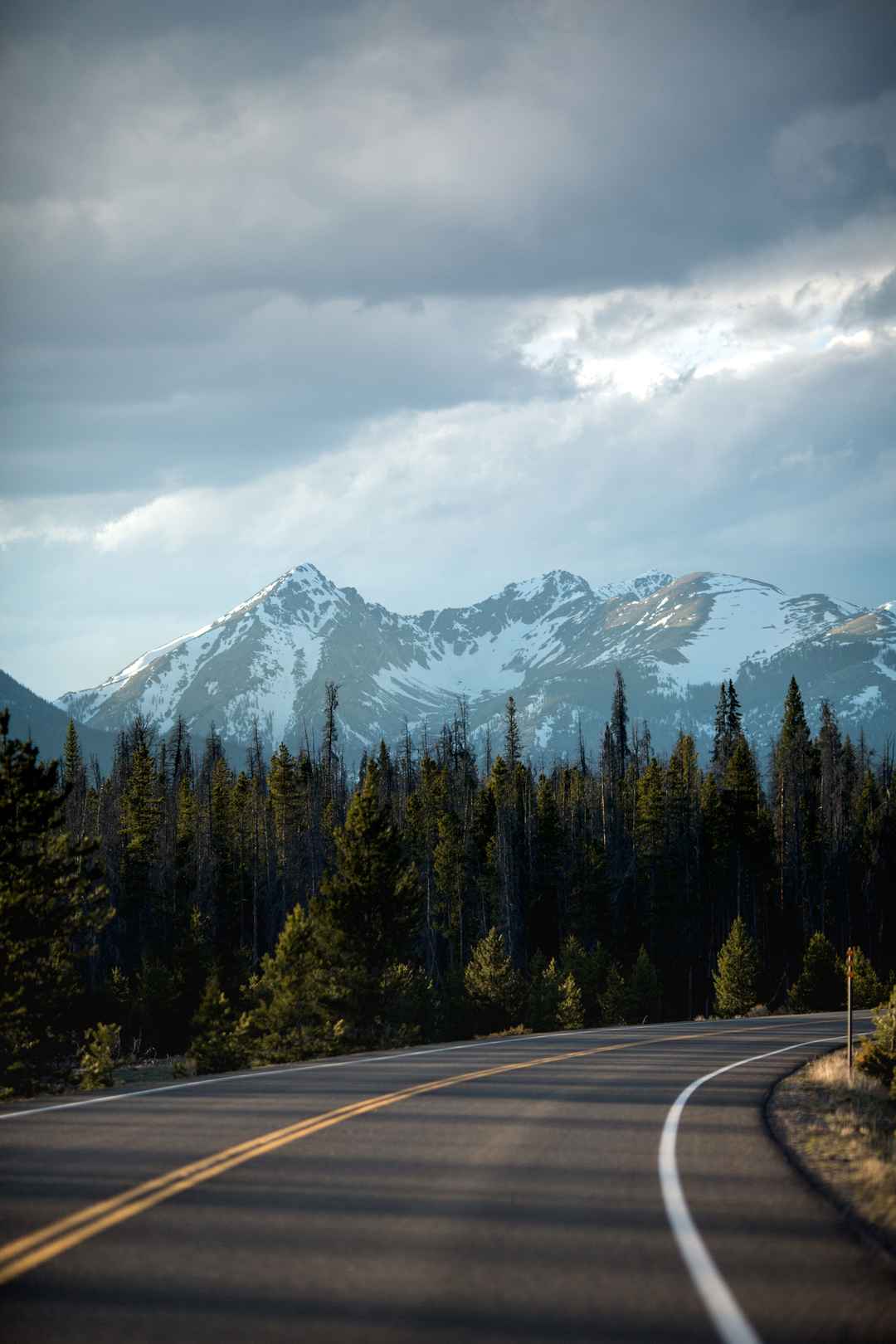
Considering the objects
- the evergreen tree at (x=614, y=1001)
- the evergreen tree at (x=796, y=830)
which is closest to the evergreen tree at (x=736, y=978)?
the evergreen tree at (x=614, y=1001)

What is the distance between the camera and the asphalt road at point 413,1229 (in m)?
5.46

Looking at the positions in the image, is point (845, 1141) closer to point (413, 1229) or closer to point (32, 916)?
point (413, 1229)

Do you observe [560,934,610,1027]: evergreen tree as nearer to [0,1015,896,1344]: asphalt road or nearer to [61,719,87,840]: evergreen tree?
[61,719,87,840]: evergreen tree

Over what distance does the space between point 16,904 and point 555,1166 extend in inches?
780

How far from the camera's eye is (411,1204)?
781cm

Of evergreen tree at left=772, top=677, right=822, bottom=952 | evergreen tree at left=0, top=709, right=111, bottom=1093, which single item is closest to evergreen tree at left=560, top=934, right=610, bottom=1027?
evergreen tree at left=772, top=677, right=822, bottom=952

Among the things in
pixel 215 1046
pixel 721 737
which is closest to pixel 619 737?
pixel 721 737

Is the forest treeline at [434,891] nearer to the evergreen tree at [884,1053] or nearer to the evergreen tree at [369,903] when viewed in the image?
the evergreen tree at [369,903]

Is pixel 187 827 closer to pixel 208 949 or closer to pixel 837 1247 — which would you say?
pixel 208 949

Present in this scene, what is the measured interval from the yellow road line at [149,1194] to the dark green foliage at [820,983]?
42390 mm

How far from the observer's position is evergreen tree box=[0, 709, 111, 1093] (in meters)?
25.5

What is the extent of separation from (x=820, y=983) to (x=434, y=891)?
29180 mm

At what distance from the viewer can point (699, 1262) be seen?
254 inches

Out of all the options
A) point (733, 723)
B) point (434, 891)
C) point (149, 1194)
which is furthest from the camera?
point (733, 723)
